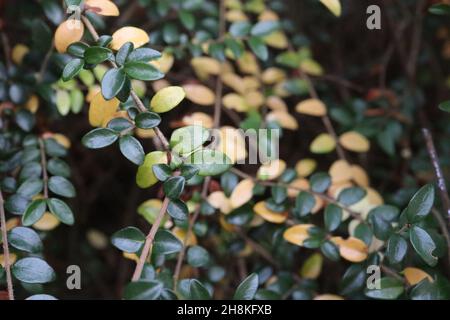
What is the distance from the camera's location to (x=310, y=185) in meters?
1.00

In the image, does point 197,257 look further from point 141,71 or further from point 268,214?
point 141,71

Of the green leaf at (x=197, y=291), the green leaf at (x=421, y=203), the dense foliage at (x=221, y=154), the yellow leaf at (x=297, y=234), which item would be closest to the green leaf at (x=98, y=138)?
the dense foliage at (x=221, y=154)

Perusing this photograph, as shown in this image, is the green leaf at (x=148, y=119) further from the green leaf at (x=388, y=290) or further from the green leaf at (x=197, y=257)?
the green leaf at (x=388, y=290)

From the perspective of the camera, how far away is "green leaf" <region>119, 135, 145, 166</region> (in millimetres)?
772

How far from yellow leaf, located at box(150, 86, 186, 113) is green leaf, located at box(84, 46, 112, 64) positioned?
0.32ft

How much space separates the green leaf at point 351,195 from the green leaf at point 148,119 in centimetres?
39

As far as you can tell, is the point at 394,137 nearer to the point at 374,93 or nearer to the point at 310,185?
the point at 374,93

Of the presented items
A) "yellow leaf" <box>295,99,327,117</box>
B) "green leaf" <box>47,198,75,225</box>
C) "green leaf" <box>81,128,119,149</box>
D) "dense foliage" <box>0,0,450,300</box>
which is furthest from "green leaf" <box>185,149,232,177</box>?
"yellow leaf" <box>295,99,327,117</box>

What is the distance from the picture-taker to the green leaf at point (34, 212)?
2.74 feet

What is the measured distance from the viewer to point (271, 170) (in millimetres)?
1006

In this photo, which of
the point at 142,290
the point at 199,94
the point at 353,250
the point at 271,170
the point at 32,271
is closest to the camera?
the point at 142,290

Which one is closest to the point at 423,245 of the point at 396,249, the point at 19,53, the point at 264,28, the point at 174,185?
the point at 396,249

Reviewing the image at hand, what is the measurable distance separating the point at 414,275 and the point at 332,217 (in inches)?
6.2
